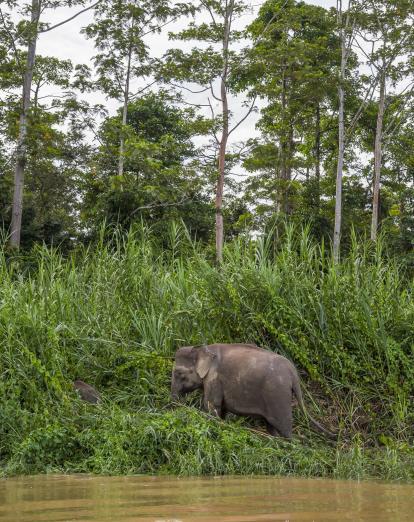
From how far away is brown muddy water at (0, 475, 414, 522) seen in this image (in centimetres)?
310

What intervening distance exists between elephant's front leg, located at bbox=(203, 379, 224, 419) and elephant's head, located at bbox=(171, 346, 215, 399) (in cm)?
10

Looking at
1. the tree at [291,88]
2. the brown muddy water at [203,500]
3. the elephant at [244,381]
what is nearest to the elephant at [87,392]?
the elephant at [244,381]

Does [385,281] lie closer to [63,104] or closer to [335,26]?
[63,104]

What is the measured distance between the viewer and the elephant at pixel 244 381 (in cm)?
676

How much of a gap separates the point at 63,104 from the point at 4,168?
10.7ft

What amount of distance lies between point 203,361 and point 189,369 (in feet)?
0.53

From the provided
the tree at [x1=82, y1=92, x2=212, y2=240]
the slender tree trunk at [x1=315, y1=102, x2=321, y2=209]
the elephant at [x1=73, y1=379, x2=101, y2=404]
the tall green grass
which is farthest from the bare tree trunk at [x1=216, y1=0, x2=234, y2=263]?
the elephant at [x1=73, y1=379, x2=101, y2=404]

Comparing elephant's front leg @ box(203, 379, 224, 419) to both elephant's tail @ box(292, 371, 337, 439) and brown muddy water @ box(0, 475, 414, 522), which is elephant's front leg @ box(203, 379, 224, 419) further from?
brown muddy water @ box(0, 475, 414, 522)

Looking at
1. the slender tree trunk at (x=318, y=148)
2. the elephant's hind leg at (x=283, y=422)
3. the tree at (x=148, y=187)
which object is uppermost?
the slender tree trunk at (x=318, y=148)

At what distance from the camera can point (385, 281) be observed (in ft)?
29.4

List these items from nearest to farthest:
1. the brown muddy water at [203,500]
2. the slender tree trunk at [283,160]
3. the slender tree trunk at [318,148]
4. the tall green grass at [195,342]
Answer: the brown muddy water at [203,500], the tall green grass at [195,342], the slender tree trunk at [283,160], the slender tree trunk at [318,148]

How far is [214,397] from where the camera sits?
7.08 meters

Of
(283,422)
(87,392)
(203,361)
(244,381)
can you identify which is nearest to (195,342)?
(203,361)

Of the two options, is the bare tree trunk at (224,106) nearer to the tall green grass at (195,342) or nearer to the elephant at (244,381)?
the tall green grass at (195,342)
